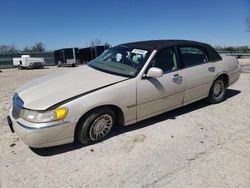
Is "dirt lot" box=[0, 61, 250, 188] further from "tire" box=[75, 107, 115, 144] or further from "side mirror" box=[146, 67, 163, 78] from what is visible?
"side mirror" box=[146, 67, 163, 78]

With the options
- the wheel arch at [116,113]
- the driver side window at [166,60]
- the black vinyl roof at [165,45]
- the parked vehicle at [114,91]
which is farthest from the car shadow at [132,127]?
the black vinyl roof at [165,45]

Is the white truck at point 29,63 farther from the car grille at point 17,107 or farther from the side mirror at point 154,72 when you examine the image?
the side mirror at point 154,72

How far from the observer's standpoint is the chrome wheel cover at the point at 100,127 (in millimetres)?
3361

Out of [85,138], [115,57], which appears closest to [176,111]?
[115,57]

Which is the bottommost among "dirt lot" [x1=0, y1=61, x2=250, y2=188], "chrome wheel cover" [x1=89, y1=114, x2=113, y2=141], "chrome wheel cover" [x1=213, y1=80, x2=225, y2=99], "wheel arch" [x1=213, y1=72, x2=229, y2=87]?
"dirt lot" [x1=0, y1=61, x2=250, y2=188]

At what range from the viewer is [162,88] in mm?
3842

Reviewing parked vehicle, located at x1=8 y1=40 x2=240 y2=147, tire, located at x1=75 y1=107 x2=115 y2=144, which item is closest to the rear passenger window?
parked vehicle, located at x1=8 y1=40 x2=240 y2=147

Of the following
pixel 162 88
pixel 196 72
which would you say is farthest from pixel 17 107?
pixel 196 72

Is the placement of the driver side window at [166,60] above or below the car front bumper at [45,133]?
above

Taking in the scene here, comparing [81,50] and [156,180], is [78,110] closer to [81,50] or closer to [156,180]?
[156,180]

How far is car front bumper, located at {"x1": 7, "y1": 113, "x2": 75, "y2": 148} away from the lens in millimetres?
2877

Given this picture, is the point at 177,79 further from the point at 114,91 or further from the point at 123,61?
the point at 114,91

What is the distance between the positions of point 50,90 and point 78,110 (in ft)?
2.05

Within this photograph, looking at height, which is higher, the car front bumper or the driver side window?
the driver side window
